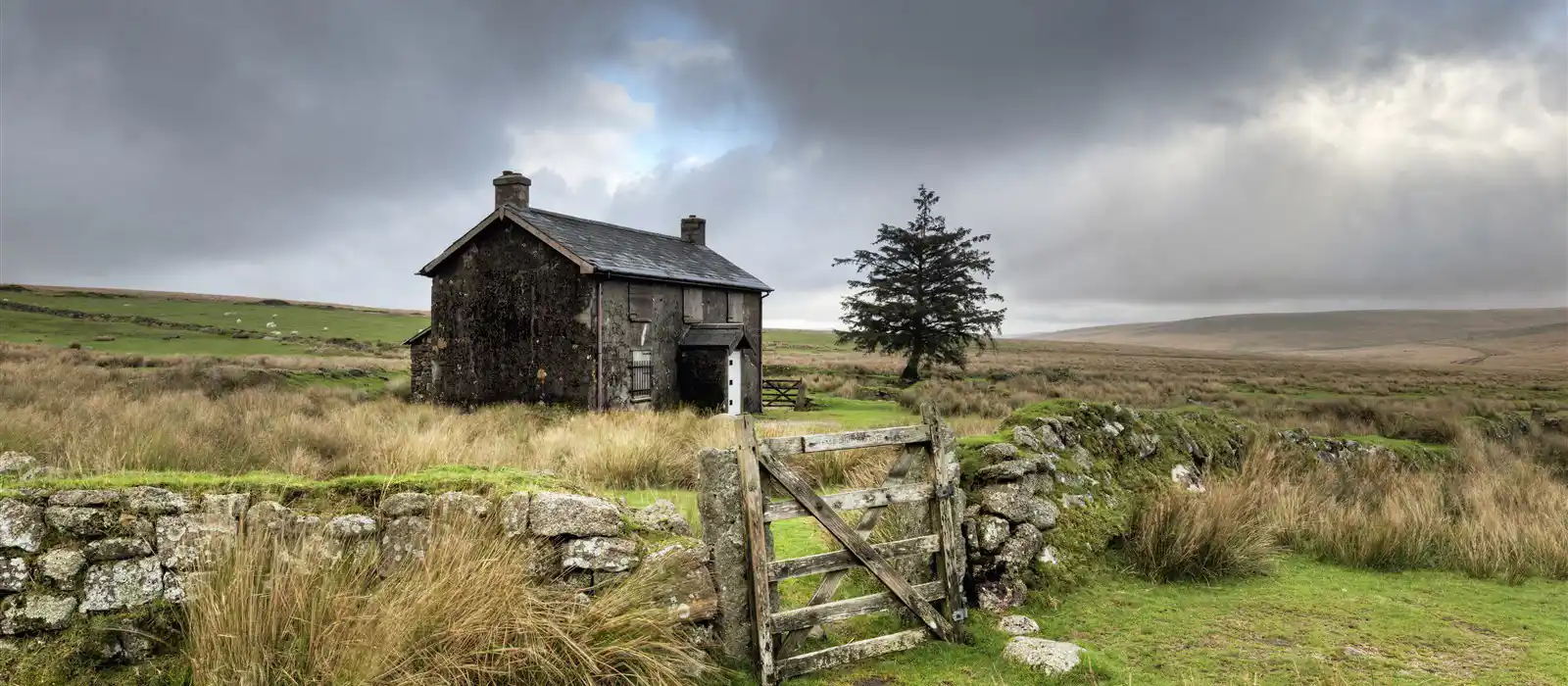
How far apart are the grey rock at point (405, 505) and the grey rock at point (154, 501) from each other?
1.10 meters

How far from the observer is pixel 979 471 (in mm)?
7562

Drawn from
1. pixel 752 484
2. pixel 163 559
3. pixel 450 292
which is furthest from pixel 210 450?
pixel 450 292

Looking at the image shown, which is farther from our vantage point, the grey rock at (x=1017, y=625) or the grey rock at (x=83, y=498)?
the grey rock at (x=1017, y=625)

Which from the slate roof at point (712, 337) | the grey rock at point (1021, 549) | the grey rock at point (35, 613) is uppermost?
the slate roof at point (712, 337)

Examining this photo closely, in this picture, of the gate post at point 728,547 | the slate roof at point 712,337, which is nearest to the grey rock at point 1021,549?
the gate post at point 728,547

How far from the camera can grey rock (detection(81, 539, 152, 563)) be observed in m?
4.51

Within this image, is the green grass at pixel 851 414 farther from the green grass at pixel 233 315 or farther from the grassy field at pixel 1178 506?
the green grass at pixel 233 315

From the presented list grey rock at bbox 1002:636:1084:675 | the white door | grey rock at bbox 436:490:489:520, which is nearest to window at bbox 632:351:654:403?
the white door

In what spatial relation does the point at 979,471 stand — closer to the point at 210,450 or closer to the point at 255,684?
the point at 255,684

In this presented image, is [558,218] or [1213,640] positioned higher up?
[558,218]

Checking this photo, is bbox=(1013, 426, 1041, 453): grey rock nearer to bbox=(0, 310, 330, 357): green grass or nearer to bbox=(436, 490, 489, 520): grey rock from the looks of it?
bbox=(436, 490, 489, 520): grey rock

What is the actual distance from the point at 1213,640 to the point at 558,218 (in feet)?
66.8

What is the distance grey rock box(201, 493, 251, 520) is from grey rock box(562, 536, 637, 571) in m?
2.01

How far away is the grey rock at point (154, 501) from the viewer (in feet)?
15.4
